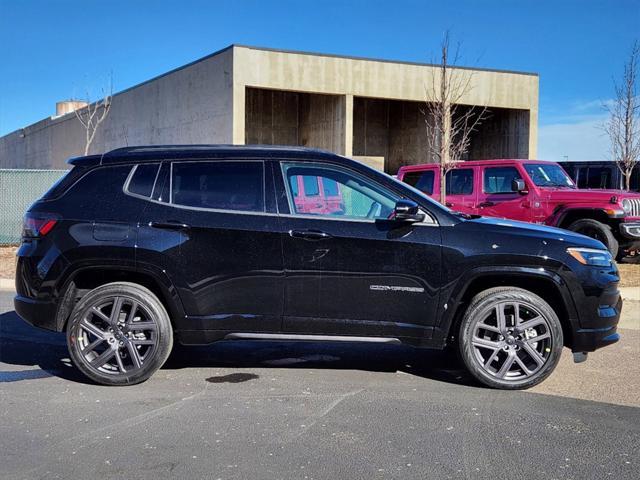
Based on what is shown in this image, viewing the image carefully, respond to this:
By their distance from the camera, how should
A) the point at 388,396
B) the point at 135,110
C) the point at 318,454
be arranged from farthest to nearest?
the point at 135,110, the point at 388,396, the point at 318,454

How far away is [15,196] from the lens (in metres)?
17.5

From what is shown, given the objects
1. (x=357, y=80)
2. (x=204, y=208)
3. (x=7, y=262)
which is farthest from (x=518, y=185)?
(x=357, y=80)

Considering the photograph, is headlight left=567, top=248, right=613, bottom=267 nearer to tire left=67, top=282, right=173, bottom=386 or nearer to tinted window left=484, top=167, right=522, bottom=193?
tire left=67, top=282, right=173, bottom=386

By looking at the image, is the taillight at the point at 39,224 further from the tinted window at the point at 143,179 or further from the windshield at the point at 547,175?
the windshield at the point at 547,175

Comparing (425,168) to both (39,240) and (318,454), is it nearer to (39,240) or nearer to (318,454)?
(39,240)

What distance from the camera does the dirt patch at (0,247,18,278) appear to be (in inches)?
534

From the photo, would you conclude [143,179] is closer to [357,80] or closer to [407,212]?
[407,212]

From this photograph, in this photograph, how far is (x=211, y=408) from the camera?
5.02 m

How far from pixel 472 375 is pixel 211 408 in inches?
82.1

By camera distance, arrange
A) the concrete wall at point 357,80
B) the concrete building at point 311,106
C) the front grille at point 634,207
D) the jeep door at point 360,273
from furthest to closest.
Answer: the concrete building at point 311,106 → the concrete wall at point 357,80 → the front grille at point 634,207 → the jeep door at point 360,273

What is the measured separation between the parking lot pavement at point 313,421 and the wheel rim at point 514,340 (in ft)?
0.67

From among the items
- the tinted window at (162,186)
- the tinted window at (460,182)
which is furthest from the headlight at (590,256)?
the tinted window at (460,182)

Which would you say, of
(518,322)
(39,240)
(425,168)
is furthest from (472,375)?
(425,168)

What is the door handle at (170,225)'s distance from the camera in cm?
552
